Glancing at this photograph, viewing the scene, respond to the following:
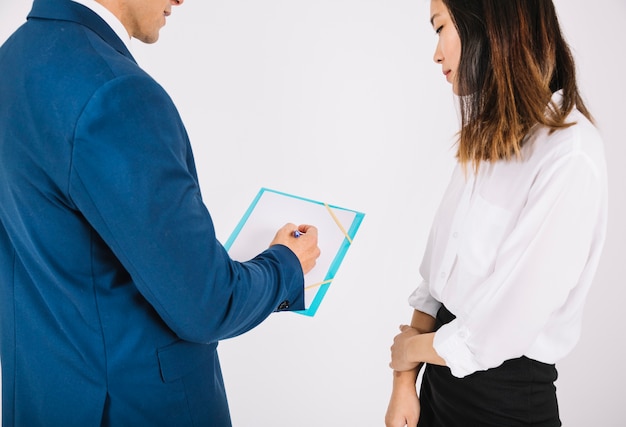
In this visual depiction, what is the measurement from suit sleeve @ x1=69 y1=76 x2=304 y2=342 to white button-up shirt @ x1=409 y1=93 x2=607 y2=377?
401 mm

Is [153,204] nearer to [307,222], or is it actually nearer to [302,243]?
[302,243]

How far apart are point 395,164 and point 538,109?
1669mm

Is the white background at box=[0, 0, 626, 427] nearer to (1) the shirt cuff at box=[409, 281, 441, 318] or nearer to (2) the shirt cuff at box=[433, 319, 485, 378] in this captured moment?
(1) the shirt cuff at box=[409, 281, 441, 318]

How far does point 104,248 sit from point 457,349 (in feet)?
1.97

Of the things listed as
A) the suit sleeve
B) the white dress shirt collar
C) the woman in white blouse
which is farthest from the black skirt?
the white dress shirt collar

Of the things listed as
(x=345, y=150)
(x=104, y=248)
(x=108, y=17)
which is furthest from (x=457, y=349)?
(x=345, y=150)

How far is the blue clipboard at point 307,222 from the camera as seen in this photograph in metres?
1.25

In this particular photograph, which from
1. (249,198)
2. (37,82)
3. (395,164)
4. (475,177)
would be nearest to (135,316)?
(37,82)

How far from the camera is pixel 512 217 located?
3.18ft

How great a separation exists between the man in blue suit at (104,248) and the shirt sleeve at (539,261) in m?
0.33

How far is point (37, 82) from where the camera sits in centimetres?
78

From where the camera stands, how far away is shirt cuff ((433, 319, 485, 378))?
0.98 metres

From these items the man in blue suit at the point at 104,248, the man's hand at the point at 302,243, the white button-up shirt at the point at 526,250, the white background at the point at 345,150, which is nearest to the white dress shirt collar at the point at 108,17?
the man in blue suit at the point at 104,248

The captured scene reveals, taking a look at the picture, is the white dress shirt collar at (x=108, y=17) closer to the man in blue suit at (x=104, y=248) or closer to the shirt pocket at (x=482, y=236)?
the man in blue suit at (x=104, y=248)
